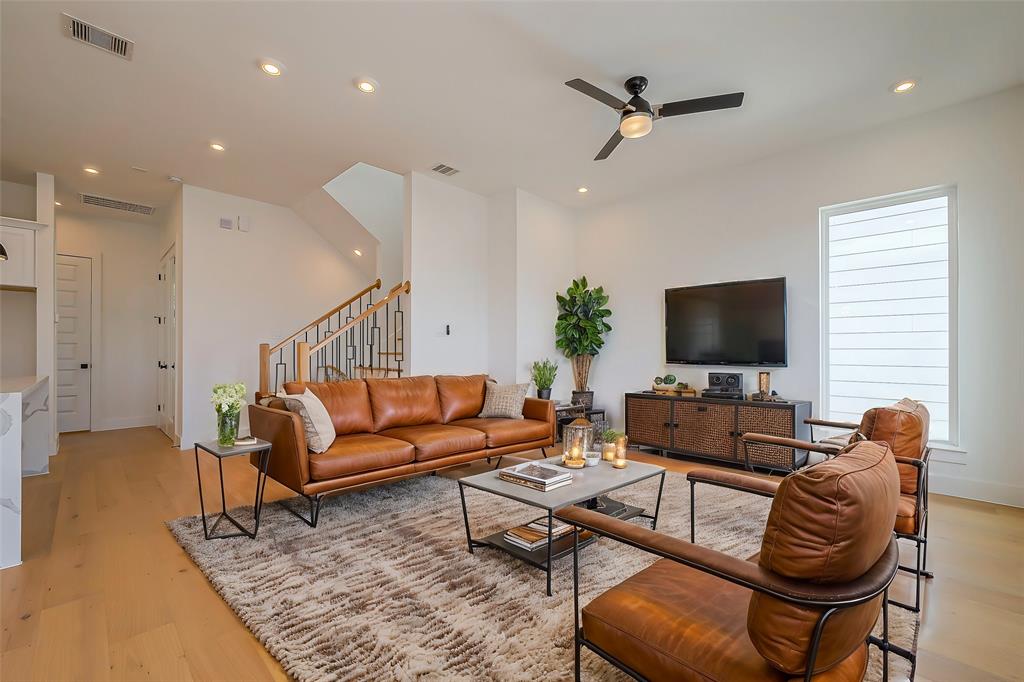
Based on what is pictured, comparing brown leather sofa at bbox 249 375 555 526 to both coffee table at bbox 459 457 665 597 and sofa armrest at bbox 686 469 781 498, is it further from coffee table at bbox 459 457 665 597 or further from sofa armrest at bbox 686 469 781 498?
sofa armrest at bbox 686 469 781 498

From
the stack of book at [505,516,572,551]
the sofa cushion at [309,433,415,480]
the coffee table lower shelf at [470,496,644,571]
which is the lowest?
the coffee table lower shelf at [470,496,644,571]

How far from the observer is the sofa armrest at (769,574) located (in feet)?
3.13

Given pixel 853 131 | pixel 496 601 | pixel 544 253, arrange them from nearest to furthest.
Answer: pixel 496 601
pixel 853 131
pixel 544 253

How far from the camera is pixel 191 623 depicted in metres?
1.97

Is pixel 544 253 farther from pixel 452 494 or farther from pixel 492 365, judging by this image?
pixel 452 494

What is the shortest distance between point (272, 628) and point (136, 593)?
845mm

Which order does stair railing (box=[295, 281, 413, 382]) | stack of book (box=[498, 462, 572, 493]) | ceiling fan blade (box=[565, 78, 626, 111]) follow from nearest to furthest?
stack of book (box=[498, 462, 572, 493])
ceiling fan blade (box=[565, 78, 626, 111])
stair railing (box=[295, 281, 413, 382])

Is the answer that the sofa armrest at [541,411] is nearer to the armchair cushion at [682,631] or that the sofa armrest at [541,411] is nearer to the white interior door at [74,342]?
the armchair cushion at [682,631]

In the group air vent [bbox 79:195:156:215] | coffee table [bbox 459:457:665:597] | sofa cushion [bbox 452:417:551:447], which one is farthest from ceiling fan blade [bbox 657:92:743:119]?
air vent [bbox 79:195:156:215]

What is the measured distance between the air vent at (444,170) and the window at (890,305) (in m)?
3.62

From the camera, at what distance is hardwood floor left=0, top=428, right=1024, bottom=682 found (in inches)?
67.7

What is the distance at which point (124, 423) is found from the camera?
263 inches

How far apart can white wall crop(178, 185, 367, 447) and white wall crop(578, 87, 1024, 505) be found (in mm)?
3873

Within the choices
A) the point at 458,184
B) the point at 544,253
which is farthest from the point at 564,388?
the point at 458,184
